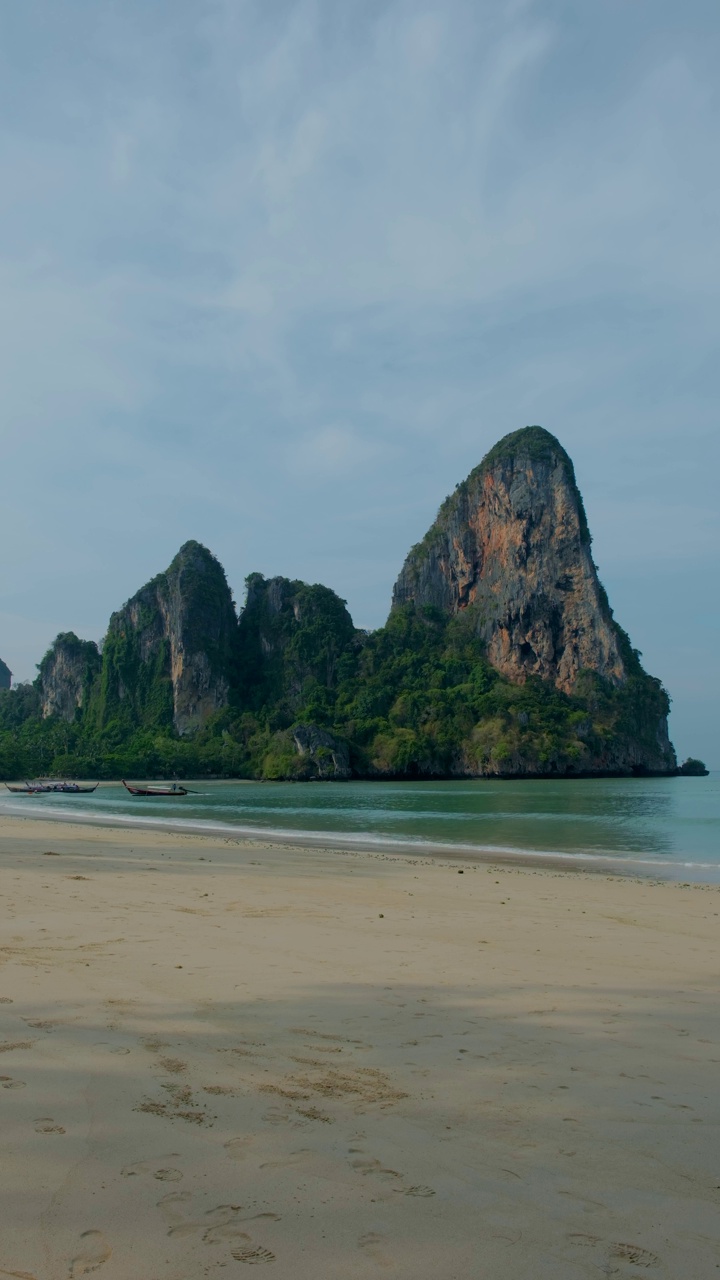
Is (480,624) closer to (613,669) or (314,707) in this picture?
(613,669)

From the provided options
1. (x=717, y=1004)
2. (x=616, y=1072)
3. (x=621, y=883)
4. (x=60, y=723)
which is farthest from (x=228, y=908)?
(x=60, y=723)

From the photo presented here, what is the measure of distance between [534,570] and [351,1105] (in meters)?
113

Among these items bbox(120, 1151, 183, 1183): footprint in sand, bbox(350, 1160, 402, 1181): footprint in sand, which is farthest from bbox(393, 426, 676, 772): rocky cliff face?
bbox(120, 1151, 183, 1183): footprint in sand

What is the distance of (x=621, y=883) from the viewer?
13.3m

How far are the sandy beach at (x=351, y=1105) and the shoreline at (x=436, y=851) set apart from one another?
8.98 metres

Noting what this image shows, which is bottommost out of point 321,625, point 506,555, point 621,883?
point 621,883

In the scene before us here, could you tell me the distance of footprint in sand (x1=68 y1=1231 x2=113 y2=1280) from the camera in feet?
6.79

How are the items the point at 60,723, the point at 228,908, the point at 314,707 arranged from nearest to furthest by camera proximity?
1. the point at 228,908
2. the point at 314,707
3. the point at 60,723

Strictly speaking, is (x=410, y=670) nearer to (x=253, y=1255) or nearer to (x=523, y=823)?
(x=523, y=823)

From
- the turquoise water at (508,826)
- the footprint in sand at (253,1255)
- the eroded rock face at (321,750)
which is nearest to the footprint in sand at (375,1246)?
the footprint in sand at (253,1255)

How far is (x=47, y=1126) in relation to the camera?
9.34 ft

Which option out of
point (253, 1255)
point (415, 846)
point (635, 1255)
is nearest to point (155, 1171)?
point (253, 1255)

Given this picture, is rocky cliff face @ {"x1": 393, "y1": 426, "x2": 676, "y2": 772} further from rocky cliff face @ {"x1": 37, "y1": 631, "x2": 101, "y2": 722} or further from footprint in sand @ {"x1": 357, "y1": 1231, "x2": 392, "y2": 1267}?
footprint in sand @ {"x1": 357, "y1": 1231, "x2": 392, "y2": 1267}

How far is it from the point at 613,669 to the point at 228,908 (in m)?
104
